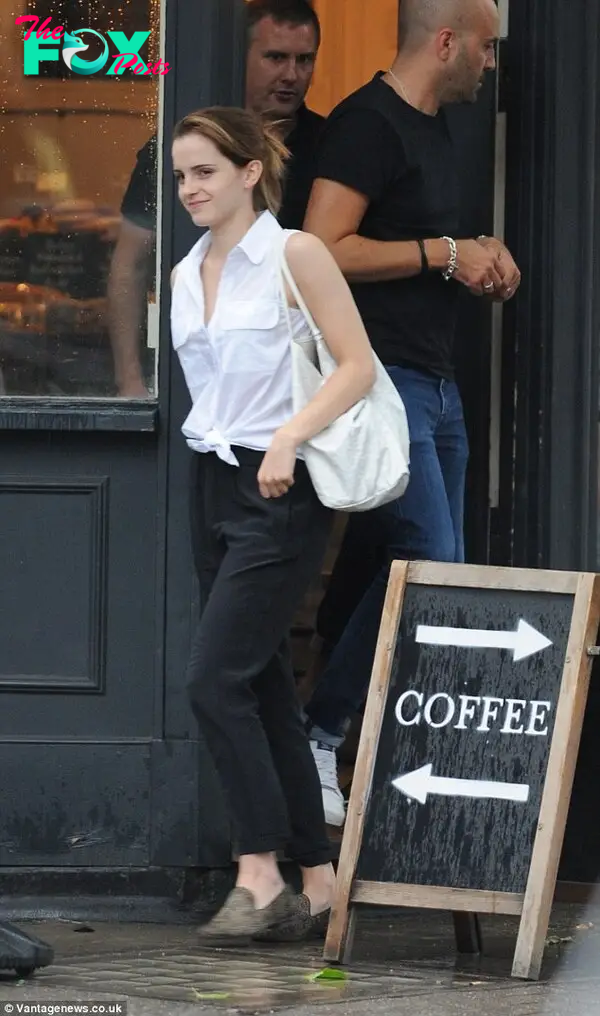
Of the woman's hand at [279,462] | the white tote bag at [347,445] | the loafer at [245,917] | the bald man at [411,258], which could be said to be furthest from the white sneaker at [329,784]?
the woman's hand at [279,462]

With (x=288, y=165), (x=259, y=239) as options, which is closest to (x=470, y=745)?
(x=259, y=239)

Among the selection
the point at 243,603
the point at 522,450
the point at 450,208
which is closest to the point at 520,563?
the point at 522,450

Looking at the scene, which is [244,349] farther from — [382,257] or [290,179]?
[290,179]

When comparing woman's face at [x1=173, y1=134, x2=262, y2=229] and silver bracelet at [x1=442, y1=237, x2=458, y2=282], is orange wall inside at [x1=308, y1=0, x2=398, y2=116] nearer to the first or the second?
silver bracelet at [x1=442, y1=237, x2=458, y2=282]

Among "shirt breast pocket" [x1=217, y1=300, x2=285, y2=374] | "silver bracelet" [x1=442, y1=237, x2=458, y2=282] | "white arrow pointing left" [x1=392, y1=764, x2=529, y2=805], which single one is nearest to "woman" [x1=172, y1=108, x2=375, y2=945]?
"shirt breast pocket" [x1=217, y1=300, x2=285, y2=374]

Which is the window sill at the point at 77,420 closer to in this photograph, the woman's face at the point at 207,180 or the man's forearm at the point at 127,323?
the man's forearm at the point at 127,323

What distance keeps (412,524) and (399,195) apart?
905 mm

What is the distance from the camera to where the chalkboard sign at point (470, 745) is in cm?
402

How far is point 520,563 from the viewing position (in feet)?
17.7

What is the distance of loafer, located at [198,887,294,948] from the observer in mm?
→ 4258

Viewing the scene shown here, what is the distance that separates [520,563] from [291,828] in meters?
1.39

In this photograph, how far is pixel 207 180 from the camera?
14.0ft

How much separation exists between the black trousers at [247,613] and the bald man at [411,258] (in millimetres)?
617

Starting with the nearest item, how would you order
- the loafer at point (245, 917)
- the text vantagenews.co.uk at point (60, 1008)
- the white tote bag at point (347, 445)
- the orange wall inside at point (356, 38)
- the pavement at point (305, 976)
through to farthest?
the text vantagenews.co.uk at point (60, 1008) → the pavement at point (305, 976) → the white tote bag at point (347, 445) → the loafer at point (245, 917) → the orange wall inside at point (356, 38)
